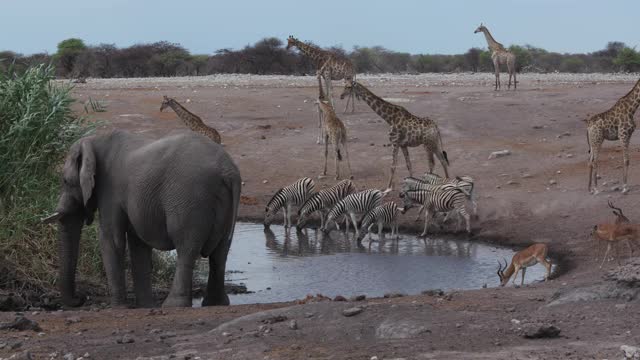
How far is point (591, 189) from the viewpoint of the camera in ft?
53.1

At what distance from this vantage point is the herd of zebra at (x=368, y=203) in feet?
51.0

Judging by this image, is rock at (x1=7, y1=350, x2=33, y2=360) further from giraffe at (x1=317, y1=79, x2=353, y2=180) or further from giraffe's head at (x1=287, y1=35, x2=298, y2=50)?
giraffe's head at (x1=287, y1=35, x2=298, y2=50)

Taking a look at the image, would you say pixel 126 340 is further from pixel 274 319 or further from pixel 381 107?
pixel 381 107

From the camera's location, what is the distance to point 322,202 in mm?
16625

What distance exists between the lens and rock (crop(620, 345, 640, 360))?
605 centimetres

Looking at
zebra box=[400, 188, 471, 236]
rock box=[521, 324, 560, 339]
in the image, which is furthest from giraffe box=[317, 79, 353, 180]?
rock box=[521, 324, 560, 339]

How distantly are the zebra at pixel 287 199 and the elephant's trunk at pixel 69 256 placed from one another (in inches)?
262

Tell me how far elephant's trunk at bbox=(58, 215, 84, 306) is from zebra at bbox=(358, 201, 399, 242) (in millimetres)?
5993

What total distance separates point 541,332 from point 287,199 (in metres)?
10.3

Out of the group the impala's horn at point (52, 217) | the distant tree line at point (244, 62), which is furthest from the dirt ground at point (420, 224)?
the distant tree line at point (244, 62)

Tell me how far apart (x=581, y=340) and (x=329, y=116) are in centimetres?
1341

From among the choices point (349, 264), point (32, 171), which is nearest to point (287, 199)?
point (349, 264)

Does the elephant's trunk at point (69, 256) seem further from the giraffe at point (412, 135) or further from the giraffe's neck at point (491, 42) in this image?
the giraffe's neck at point (491, 42)

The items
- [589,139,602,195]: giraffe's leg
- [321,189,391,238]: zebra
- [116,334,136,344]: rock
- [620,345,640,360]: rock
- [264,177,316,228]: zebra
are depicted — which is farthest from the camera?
[264,177,316,228]: zebra
